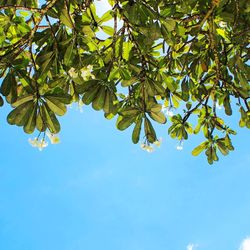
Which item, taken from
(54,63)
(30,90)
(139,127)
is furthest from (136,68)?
(30,90)

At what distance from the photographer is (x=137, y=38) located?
10.8 feet

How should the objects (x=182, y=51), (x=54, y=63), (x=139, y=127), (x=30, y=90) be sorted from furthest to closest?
1. (x=182, y=51)
2. (x=139, y=127)
3. (x=54, y=63)
4. (x=30, y=90)

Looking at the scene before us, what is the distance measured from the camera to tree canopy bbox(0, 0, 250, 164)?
9.57ft

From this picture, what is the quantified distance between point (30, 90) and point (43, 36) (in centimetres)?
50

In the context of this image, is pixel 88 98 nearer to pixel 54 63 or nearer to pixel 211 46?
pixel 54 63

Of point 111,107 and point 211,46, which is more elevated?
point 211,46

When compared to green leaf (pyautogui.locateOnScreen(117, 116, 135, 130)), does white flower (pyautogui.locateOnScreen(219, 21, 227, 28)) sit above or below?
above

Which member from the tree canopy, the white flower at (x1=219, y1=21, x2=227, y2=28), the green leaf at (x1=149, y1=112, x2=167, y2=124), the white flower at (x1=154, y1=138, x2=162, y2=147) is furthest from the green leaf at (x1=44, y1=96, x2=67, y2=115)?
the white flower at (x1=219, y1=21, x2=227, y2=28)

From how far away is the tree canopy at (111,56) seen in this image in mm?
2918

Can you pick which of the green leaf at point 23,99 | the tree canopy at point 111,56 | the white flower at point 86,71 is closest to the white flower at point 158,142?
the tree canopy at point 111,56

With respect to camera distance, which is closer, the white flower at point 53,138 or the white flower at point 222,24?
the white flower at point 53,138

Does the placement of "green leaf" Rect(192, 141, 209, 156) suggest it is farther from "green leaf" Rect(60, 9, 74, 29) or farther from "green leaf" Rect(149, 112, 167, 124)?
"green leaf" Rect(60, 9, 74, 29)

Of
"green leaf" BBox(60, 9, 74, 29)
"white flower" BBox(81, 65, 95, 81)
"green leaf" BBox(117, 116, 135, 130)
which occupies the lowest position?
"green leaf" BBox(117, 116, 135, 130)

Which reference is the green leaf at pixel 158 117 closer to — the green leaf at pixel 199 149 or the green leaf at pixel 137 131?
the green leaf at pixel 137 131
